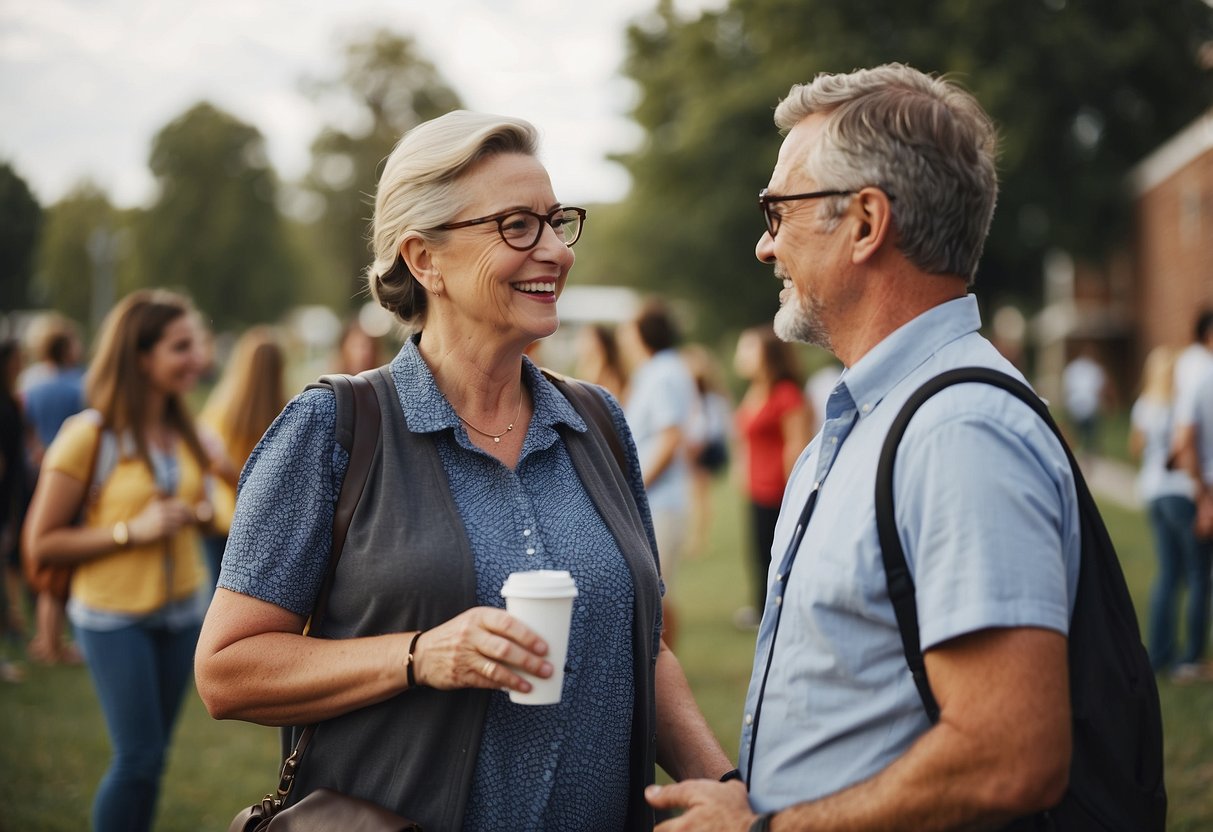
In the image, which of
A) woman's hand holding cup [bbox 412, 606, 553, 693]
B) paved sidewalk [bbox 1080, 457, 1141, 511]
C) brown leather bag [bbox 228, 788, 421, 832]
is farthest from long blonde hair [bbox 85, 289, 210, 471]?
paved sidewalk [bbox 1080, 457, 1141, 511]

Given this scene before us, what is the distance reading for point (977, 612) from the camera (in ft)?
5.32

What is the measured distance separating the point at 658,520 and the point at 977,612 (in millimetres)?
5690

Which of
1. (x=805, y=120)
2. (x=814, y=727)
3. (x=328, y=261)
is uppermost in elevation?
(x=328, y=261)

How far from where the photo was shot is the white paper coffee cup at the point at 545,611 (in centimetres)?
188

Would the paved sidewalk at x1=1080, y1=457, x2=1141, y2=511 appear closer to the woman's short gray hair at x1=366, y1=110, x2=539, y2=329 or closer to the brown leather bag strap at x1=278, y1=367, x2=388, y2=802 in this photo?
the woman's short gray hair at x1=366, y1=110, x2=539, y2=329

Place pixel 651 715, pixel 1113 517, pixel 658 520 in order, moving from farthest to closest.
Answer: pixel 1113 517, pixel 658 520, pixel 651 715

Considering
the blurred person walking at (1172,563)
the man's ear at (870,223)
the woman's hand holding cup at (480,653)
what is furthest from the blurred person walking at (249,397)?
Result: the blurred person walking at (1172,563)

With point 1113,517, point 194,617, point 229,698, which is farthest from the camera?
point 1113,517

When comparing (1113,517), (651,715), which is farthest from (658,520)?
(1113,517)

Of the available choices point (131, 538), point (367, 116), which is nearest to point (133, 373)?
point (131, 538)

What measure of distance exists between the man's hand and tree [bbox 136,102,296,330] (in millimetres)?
45899

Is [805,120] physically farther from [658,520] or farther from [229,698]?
[658,520]

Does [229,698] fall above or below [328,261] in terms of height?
below

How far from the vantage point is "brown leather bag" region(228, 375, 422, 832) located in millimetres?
2137
